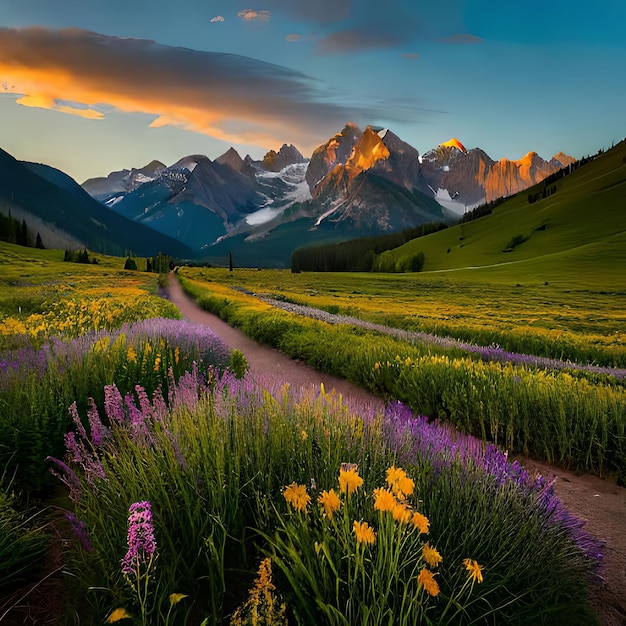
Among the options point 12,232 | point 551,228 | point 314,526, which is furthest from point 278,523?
point 12,232

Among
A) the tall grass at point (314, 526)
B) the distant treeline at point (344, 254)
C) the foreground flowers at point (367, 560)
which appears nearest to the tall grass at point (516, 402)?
the tall grass at point (314, 526)

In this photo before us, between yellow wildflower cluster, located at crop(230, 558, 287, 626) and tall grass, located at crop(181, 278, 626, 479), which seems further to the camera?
tall grass, located at crop(181, 278, 626, 479)

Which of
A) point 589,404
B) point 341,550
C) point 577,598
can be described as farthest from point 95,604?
point 589,404

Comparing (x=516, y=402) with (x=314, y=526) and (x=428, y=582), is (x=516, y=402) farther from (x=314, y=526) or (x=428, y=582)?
(x=428, y=582)

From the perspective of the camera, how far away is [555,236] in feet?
417

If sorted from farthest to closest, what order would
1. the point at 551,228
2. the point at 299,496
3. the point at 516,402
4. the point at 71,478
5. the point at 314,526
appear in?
the point at 551,228 < the point at 516,402 < the point at 71,478 < the point at 314,526 < the point at 299,496

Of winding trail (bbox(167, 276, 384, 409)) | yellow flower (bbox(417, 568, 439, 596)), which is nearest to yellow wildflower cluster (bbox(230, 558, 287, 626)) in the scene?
yellow flower (bbox(417, 568, 439, 596))

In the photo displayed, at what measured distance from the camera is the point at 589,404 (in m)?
6.09

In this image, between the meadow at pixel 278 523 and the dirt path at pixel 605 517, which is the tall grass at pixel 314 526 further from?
the dirt path at pixel 605 517

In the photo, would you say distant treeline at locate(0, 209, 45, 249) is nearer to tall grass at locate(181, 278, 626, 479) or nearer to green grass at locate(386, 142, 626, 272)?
green grass at locate(386, 142, 626, 272)

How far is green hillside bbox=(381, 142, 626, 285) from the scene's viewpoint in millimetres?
92500

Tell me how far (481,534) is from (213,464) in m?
1.97

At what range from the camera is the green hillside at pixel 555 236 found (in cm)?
9250

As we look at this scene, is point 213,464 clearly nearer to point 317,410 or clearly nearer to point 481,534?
point 317,410
